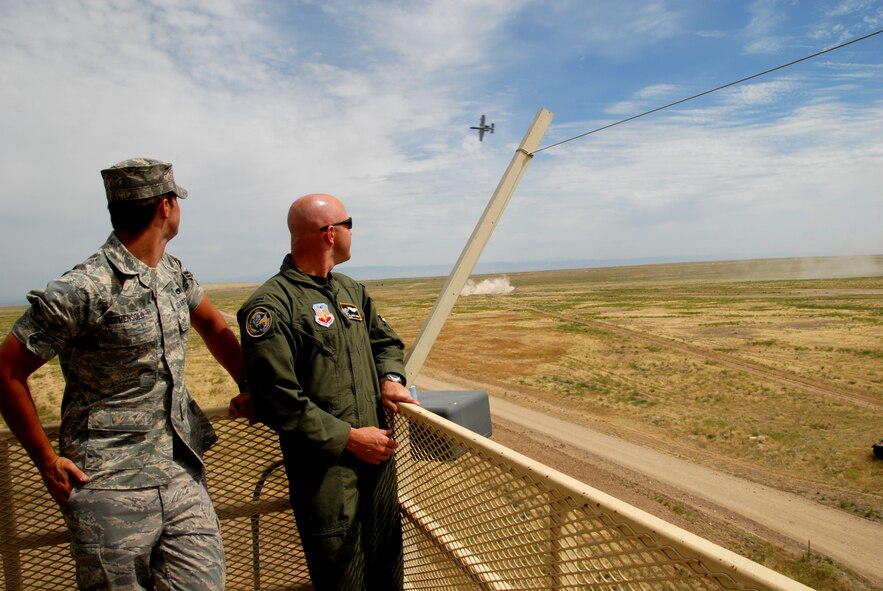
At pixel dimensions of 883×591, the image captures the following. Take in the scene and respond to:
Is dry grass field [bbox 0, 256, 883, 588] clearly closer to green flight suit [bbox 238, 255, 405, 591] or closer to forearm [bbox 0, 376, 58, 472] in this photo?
green flight suit [bbox 238, 255, 405, 591]

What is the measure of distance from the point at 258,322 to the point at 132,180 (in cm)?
70

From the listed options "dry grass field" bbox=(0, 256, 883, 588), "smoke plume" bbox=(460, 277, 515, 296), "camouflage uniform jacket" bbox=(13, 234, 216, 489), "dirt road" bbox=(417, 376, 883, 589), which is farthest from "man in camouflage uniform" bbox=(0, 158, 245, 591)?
"smoke plume" bbox=(460, 277, 515, 296)

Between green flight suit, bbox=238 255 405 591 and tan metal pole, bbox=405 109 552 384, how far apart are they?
957 millimetres

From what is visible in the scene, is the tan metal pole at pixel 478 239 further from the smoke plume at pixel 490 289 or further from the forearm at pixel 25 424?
the smoke plume at pixel 490 289

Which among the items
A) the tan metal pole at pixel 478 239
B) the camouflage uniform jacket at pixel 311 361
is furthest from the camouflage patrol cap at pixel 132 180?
the tan metal pole at pixel 478 239

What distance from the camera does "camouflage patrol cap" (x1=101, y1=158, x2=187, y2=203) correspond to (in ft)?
6.67

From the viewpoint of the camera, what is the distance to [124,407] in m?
1.94

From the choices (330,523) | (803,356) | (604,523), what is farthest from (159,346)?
(803,356)

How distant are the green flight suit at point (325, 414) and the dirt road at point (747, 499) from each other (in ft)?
21.2

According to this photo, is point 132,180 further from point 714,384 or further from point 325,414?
point 714,384

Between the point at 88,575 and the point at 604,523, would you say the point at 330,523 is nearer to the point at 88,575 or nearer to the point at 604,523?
the point at 88,575

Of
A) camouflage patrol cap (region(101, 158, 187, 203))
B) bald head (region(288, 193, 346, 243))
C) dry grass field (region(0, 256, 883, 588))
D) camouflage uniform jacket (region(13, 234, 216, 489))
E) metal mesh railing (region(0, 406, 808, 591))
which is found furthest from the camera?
dry grass field (region(0, 256, 883, 588))

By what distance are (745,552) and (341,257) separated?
260 inches

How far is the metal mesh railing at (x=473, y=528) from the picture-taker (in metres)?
1.33
